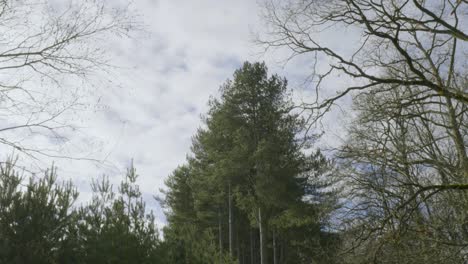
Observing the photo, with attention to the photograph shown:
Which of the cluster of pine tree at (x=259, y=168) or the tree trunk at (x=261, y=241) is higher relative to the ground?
the cluster of pine tree at (x=259, y=168)

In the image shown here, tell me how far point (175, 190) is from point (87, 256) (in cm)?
1974

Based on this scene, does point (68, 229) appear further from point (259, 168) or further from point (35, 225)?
point (259, 168)

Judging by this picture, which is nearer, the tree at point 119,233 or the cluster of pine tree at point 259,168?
the tree at point 119,233

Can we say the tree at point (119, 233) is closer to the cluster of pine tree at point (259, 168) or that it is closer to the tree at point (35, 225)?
the tree at point (35, 225)

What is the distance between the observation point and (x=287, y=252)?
27.6 metres

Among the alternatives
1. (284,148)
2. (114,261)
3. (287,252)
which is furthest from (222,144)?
(114,261)

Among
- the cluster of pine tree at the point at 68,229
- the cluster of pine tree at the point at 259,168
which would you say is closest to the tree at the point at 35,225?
the cluster of pine tree at the point at 68,229

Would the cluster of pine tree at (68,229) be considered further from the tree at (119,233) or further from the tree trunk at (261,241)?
the tree trunk at (261,241)

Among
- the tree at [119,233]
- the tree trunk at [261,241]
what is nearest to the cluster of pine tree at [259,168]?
the tree trunk at [261,241]

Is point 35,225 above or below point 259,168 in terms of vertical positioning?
below

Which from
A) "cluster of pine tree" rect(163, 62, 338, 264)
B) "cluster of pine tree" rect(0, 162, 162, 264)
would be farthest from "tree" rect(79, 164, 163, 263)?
"cluster of pine tree" rect(163, 62, 338, 264)

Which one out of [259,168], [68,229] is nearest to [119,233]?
[68,229]

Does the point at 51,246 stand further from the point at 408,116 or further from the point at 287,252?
the point at 287,252

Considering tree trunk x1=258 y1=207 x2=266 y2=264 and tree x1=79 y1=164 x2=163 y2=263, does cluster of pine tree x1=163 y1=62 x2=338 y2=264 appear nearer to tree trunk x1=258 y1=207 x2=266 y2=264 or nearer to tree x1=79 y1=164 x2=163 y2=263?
tree trunk x1=258 y1=207 x2=266 y2=264
